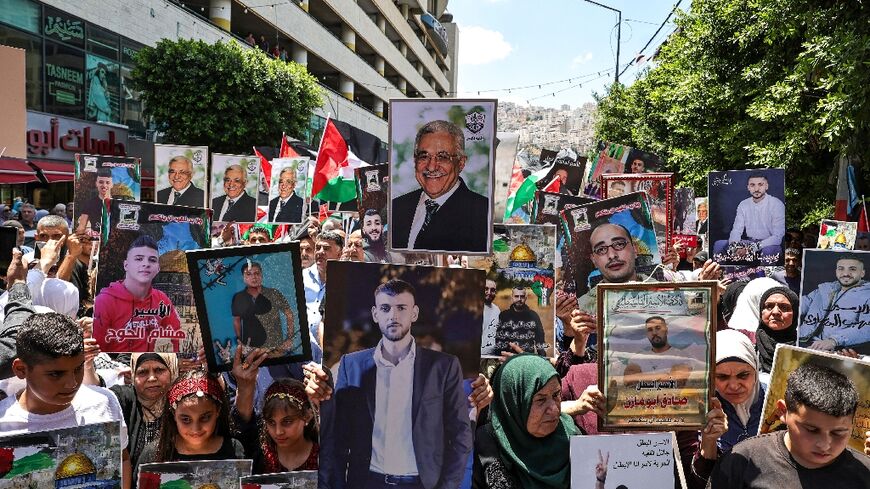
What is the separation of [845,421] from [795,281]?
197 inches

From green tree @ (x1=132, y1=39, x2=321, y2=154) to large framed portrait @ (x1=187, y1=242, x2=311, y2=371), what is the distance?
18.8 meters

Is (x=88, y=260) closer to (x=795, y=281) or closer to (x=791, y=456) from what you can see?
(x=791, y=456)

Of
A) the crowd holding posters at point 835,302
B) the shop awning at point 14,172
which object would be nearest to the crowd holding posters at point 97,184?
the crowd holding posters at point 835,302

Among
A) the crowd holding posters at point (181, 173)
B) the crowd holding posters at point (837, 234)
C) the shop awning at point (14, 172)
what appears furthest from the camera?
the shop awning at point (14, 172)

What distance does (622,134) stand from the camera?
102 feet

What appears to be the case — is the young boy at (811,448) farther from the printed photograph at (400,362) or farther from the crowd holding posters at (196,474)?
the crowd holding posters at (196,474)

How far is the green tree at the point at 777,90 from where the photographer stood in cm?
804

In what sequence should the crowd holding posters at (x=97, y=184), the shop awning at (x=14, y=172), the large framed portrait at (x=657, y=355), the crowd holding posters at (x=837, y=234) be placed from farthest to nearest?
the shop awning at (x=14, y=172) → the crowd holding posters at (x=837, y=234) → the crowd holding posters at (x=97, y=184) → the large framed portrait at (x=657, y=355)

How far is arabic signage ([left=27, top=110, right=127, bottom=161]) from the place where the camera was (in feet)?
55.6

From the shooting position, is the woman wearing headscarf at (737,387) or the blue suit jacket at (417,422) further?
the woman wearing headscarf at (737,387)

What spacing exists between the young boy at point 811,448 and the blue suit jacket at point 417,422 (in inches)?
36.5

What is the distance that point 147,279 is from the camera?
134 inches

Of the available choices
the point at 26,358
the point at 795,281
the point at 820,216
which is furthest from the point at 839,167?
the point at 26,358

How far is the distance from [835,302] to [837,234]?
4.55 m
